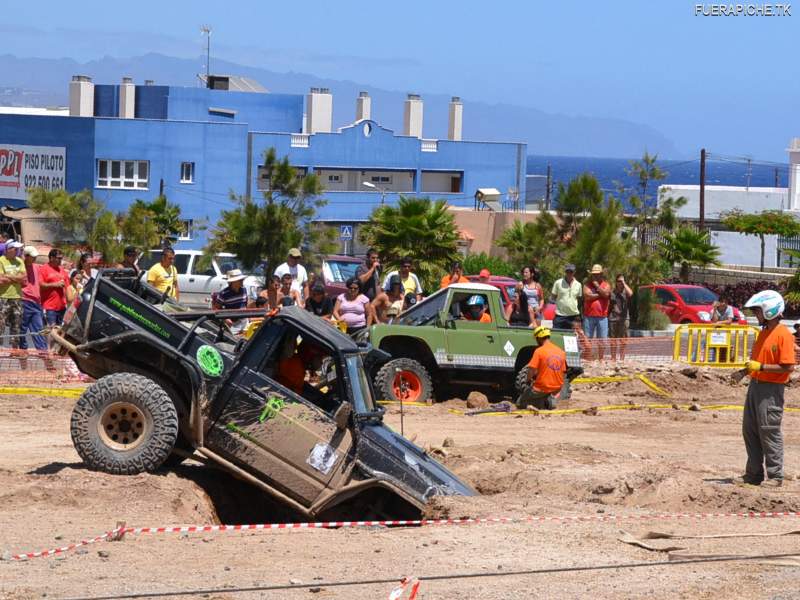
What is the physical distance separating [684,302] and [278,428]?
2296cm

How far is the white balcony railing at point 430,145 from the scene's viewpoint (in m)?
67.1

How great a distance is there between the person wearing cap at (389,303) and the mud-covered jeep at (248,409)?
26.8ft

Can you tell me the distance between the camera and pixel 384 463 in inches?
415

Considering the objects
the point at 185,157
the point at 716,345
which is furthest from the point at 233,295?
Answer: the point at 185,157

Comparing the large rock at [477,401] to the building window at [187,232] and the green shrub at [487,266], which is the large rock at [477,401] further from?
the building window at [187,232]

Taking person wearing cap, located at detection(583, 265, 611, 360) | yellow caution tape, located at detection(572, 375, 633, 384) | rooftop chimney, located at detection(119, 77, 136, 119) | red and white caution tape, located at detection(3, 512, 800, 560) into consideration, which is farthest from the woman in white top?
rooftop chimney, located at detection(119, 77, 136, 119)

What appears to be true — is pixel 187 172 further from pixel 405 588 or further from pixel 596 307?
pixel 405 588

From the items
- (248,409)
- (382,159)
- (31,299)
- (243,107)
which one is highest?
(243,107)

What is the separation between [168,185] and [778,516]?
5017cm

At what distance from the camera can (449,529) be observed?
10.0 metres

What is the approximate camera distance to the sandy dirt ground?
8.23 m

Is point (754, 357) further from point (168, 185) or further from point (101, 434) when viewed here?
point (168, 185)

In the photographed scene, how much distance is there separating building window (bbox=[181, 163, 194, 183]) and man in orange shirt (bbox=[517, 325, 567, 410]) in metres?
44.5

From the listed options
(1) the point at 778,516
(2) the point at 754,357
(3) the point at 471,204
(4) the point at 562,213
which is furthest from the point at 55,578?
(3) the point at 471,204
